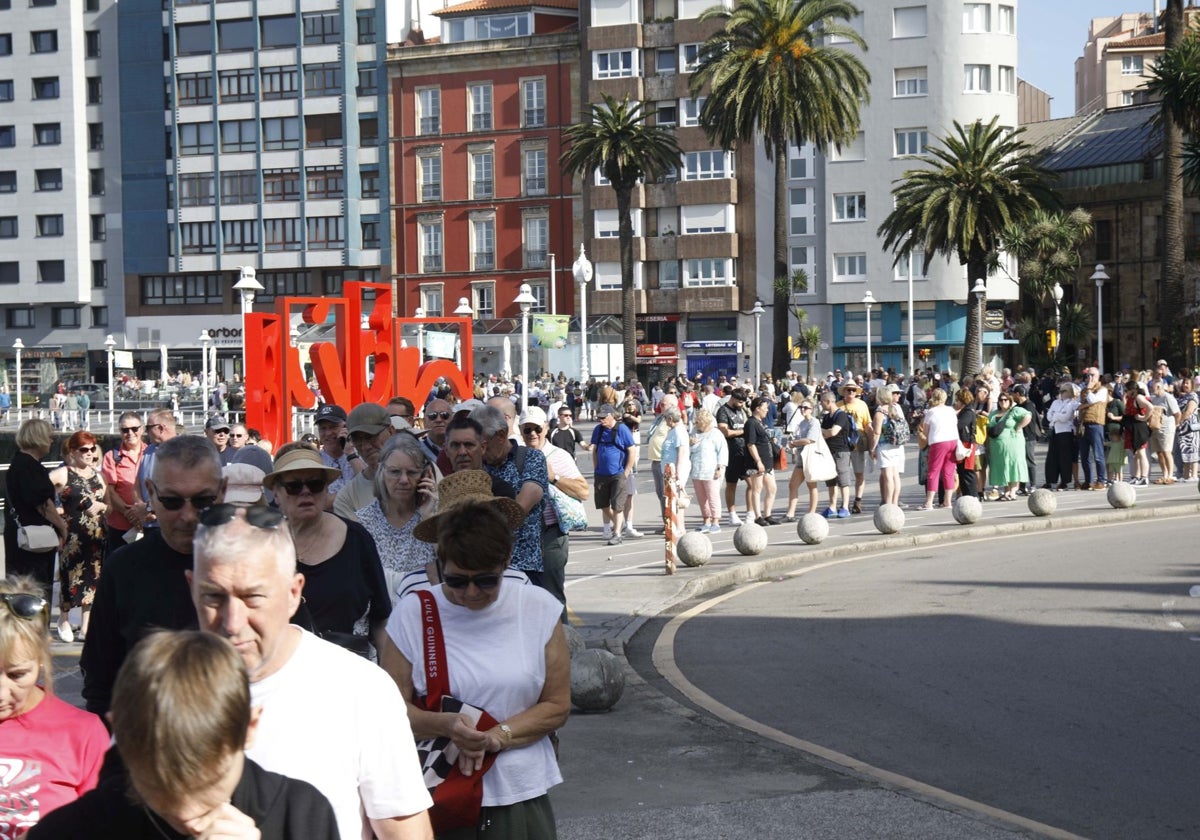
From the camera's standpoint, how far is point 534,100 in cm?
7725

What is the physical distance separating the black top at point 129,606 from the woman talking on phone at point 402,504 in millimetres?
1767

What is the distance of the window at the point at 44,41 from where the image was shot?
84.3 m

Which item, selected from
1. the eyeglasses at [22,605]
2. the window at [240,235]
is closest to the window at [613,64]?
the window at [240,235]

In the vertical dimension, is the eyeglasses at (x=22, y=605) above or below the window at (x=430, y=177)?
below

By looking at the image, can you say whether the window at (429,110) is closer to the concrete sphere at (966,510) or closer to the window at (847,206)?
the window at (847,206)

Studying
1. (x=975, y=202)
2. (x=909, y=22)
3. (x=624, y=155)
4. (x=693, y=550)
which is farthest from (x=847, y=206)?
(x=693, y=550)

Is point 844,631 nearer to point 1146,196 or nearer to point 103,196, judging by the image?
point 1146,196

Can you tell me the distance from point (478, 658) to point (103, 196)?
85.3 meters

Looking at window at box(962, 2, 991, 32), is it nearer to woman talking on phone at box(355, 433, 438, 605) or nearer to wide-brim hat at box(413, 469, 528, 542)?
woman talking on phone at box(355, 433, 438, 605)

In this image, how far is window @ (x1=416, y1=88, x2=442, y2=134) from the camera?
78.9 m

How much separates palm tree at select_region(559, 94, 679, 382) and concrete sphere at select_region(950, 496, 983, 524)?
41676 mm

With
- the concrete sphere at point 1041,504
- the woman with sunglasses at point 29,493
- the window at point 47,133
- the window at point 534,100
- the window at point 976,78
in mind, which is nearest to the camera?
the woman with sunglasses at point 29,493

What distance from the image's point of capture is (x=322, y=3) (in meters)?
78.8

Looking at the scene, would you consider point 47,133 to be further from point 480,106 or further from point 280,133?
point 480,106
